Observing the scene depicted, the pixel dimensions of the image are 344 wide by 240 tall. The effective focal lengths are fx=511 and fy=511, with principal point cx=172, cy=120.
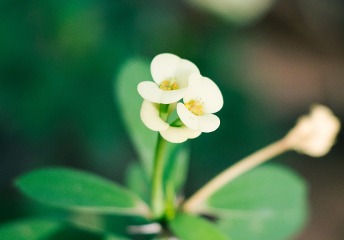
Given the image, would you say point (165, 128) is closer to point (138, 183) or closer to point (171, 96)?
point (171, 96)

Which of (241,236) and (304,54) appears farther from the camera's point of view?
(304,54)

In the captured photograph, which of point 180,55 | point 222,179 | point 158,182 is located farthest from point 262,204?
point 180,55

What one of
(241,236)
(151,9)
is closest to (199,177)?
(151,9)

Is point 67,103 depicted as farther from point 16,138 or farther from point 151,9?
point 151,9

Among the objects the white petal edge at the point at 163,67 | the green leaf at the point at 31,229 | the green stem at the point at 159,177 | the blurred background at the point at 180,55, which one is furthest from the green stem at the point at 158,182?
the blurred background at the point at 180,55

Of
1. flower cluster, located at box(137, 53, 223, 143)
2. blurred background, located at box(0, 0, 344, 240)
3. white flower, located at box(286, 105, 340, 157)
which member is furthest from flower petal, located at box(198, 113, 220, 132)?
blurred background, located at box(0, 0, 344, 240)

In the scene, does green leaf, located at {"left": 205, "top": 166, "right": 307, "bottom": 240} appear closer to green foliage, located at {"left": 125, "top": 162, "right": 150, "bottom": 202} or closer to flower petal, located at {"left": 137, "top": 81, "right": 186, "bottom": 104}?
green foliage, located at {"left": 125, "top": 162, "right": 150, "bottom": 202}
